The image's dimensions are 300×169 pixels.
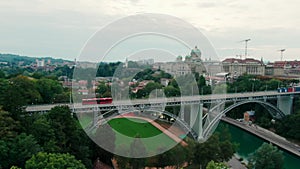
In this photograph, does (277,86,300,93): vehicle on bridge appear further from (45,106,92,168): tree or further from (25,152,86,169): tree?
(25,152,86,169): tree

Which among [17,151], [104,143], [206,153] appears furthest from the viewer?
[206,153]

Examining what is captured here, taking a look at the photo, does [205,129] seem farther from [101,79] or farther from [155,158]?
[101,79]

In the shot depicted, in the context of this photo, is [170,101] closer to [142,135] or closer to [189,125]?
[189,125]

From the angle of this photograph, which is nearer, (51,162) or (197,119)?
(51,162)

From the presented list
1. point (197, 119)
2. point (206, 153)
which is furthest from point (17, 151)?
point (197, 119)

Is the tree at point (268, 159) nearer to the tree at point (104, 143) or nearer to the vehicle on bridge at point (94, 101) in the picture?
the tree at point (104, 143)

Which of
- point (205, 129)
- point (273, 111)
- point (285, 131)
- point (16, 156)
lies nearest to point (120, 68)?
point (16, 156)
